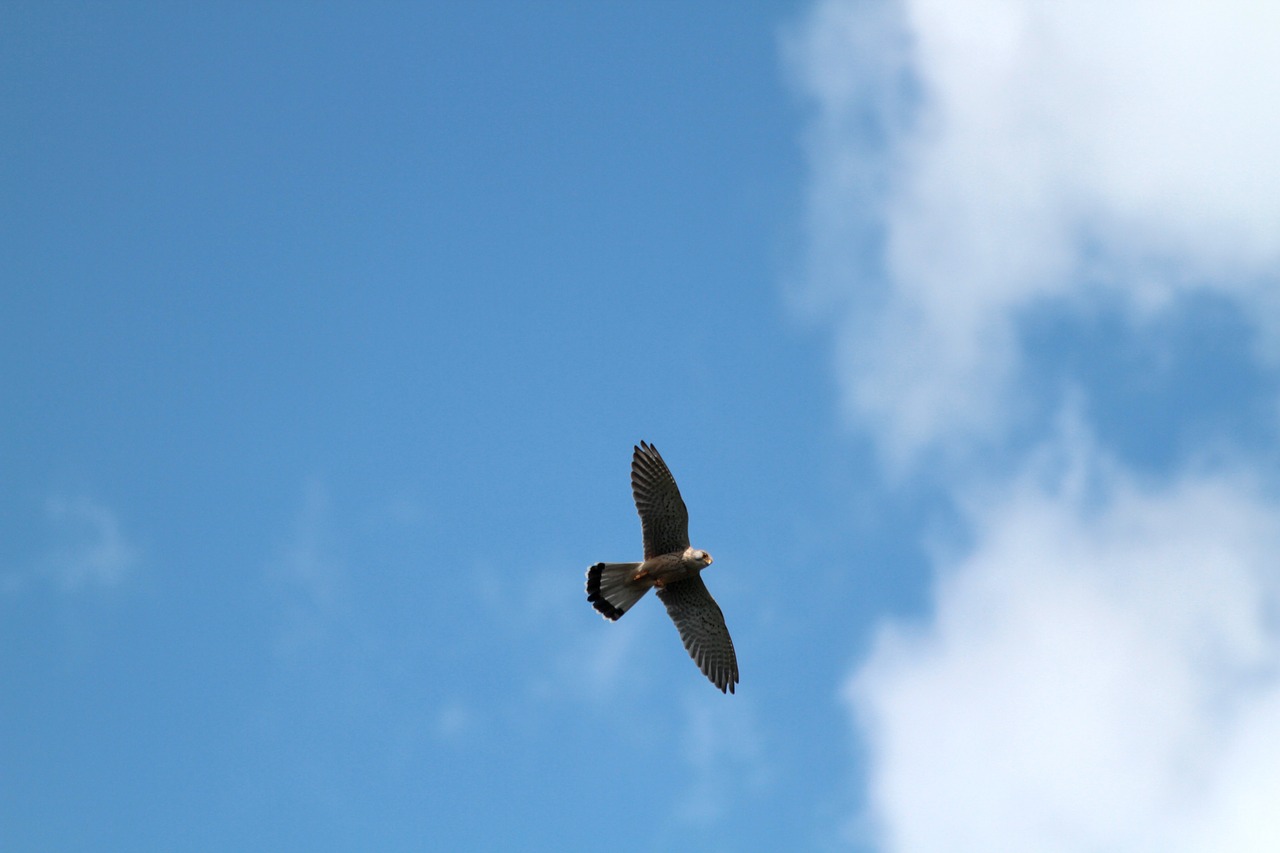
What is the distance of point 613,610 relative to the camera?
816 inches

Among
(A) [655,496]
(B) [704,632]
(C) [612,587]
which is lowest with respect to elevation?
(B) [704,632]

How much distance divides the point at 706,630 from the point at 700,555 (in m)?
2.21

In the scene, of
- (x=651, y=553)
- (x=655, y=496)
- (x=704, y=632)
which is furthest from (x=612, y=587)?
(x=704, y=632)

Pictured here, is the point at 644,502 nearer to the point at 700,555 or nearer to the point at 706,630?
the point at 700,555

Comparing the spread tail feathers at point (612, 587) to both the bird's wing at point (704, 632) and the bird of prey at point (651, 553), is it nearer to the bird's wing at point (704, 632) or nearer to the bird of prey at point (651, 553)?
the bird of prey at point (651, 553)

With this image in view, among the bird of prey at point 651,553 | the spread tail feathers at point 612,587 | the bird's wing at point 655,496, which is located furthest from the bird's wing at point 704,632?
the bird's wing at point 655,496

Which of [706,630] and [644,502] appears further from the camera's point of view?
[706,630]

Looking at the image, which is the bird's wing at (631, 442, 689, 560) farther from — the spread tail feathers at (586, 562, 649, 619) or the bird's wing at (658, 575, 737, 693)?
the bird's wing at (658, 575, 737, 693)

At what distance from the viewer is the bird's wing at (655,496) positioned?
20.4 metres

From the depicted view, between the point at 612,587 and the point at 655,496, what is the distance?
1.88 m

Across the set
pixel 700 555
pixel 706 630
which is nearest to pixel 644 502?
pixel 700 555

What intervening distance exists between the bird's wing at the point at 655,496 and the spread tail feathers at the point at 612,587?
728 millimetres

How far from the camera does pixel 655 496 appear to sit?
2050 cm

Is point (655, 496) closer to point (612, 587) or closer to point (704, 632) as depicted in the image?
point (612, 587)
